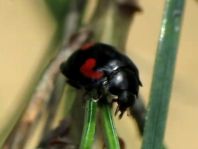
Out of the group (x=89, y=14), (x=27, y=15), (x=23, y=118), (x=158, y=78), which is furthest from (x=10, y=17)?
(x=158, y=78)

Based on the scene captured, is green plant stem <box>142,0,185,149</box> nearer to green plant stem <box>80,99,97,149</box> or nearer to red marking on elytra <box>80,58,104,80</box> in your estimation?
green plant stem <box>80,99,97,149</box>

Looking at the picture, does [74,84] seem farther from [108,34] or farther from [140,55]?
[140,55]

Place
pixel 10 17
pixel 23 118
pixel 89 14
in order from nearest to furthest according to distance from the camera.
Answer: pixel 23 118, pixel 89 14, pixel 10 17

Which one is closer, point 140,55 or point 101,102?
point 101,102

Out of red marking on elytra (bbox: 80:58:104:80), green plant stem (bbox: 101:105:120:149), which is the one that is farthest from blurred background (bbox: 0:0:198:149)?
green plant stem (bbox: 101:105:120:149)

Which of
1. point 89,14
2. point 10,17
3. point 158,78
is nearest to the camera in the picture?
point 158,78

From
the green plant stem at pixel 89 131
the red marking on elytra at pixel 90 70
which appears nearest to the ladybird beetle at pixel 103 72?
the red marking on elytra at pixel 90 70
